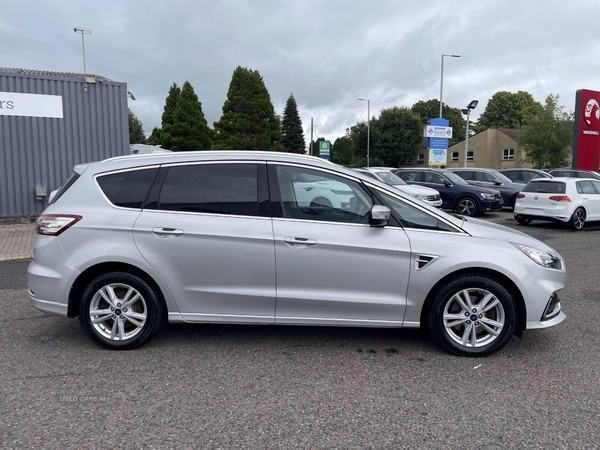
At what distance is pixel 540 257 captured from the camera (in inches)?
157

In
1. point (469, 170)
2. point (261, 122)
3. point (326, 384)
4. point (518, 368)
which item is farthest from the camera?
point (261, 122)

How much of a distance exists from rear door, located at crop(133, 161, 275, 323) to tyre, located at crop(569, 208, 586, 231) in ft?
36.8

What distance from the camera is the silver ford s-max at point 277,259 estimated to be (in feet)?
12.7

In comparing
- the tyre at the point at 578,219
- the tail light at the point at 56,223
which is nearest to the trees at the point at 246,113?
the tyre at the point at 578,219

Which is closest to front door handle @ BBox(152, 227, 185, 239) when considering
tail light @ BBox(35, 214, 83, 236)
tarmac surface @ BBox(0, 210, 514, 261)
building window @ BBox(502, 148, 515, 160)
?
tail light @ BBox(35, 214, 83, 236)

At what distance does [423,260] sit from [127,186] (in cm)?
257

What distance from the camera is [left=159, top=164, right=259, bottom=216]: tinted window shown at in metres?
4.02

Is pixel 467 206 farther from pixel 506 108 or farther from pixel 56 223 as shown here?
pixel 506 108

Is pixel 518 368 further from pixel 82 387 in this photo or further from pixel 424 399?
pixel 82 387

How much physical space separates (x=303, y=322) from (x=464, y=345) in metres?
1.34

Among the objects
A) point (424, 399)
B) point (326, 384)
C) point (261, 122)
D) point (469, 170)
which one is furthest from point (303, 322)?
point (261, 122)

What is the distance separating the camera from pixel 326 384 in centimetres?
349

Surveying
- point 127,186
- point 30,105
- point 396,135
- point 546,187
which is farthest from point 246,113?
point 127,186

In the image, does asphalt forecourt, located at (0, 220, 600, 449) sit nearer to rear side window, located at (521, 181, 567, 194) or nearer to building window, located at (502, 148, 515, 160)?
rear side window, located at (521, 181, 567, 194)
